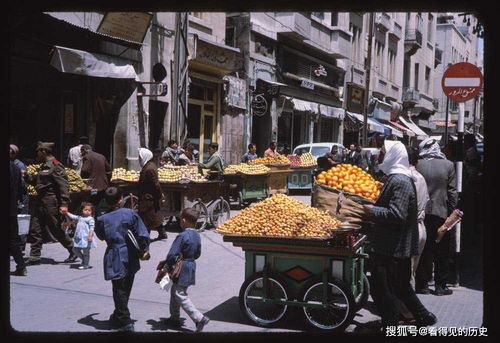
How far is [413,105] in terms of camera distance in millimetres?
47031

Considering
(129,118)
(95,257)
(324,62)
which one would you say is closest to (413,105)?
(324,62)

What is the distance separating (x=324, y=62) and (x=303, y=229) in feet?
84.3

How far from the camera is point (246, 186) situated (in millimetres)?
14883

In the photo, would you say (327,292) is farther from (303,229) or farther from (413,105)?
(413,105)

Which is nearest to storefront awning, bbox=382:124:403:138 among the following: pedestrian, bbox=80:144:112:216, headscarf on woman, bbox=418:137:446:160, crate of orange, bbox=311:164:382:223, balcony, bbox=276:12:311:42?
balcony, bbox=276:12:311:42

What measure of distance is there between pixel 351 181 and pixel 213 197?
549cm

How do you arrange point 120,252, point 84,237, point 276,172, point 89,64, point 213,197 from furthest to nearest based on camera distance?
point 276,172 → point 89,64 → point 213,197 → point 84,237 → point 120,252

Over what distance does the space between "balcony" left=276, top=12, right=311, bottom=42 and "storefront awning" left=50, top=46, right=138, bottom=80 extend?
10935mm

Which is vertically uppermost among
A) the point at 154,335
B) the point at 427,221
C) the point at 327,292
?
the point at 427,221

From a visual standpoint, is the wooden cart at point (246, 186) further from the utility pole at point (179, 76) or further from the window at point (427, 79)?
the window at point (427, 79)

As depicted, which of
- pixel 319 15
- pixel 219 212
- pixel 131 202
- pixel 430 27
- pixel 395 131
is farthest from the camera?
pixel 430 27

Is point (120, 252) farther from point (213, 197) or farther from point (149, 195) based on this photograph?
point (213, 197)

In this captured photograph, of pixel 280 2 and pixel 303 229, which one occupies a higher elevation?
pixel 280 2

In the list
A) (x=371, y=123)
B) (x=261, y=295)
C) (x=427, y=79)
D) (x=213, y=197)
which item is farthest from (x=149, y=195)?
(x=427, y=79)
